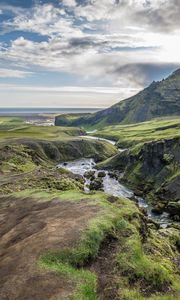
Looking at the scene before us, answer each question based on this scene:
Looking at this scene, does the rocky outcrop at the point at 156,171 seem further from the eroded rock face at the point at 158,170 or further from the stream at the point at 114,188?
the stream at the point at 114,188

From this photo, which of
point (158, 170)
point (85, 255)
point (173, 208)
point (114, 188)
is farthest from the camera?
point (158, 170)

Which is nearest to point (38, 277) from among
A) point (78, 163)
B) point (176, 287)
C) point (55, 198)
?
point (176, 287)

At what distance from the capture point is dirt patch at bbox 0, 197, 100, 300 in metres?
25.4

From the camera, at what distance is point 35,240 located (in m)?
32.6

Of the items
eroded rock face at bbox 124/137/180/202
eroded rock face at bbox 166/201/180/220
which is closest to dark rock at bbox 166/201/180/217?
eroded rock face at bbox 166/201/180/220

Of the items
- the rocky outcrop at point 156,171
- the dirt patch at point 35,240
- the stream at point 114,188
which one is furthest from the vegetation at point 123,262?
the rocky outcrop at point 156,171

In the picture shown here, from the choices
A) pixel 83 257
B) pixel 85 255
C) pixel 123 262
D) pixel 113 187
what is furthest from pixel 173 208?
pixel 83 257

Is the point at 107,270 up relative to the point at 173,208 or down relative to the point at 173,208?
up

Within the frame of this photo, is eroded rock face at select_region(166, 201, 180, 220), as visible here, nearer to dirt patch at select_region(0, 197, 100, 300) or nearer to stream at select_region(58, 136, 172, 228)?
stream at select_region(58, 136, 172, 228)

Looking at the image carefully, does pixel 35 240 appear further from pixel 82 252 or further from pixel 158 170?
pixel 158 170

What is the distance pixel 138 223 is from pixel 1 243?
15342 mm

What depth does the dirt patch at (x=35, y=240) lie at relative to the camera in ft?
83.3

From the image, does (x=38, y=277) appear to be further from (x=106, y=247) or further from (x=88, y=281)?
(x=106, y=247)

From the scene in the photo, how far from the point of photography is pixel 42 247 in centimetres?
3088
